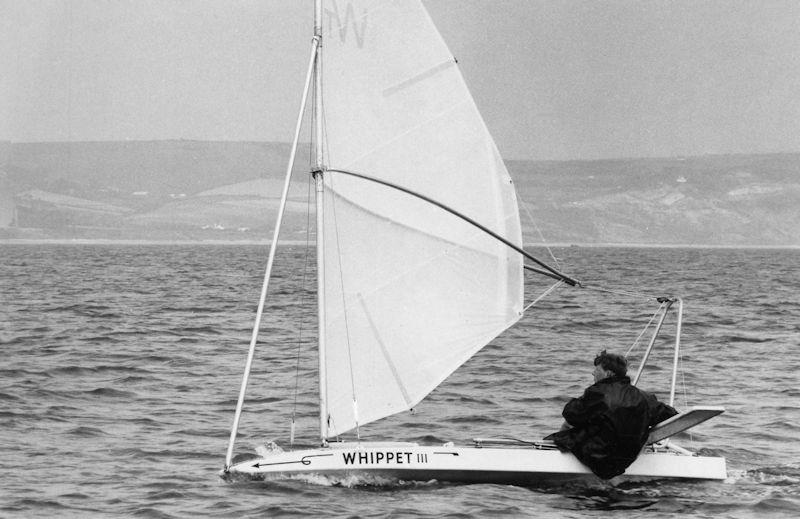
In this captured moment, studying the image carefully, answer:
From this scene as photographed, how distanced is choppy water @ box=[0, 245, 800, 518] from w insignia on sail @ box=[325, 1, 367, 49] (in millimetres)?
5750

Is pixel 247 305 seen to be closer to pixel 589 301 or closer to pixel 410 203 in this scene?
pixel 589 301

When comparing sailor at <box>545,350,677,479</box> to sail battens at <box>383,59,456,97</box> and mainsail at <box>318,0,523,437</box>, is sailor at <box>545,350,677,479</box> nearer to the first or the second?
mainsail at <box>318,0,523,437</box>

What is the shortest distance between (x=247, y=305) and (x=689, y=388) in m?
28.2

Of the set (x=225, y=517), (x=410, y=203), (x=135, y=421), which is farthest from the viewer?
(x=135, y=421)

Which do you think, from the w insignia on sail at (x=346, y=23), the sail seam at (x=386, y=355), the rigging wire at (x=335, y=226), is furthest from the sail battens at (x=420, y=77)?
the sail seam at (x=386, y=355)

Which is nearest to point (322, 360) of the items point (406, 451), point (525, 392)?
point (406, 451)

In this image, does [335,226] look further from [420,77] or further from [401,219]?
[420,77]

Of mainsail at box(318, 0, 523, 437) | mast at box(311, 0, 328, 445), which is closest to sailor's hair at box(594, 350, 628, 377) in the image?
mainsail at box(318, 0, 523, 437)

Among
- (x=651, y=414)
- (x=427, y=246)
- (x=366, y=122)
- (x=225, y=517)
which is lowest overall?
(x=225, y=517)

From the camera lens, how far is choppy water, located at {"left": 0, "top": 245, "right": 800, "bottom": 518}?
14828mm

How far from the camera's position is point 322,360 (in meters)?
15.4

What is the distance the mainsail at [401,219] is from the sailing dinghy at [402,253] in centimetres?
2

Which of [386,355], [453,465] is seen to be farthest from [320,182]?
[453,465]

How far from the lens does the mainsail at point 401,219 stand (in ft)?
51.4
